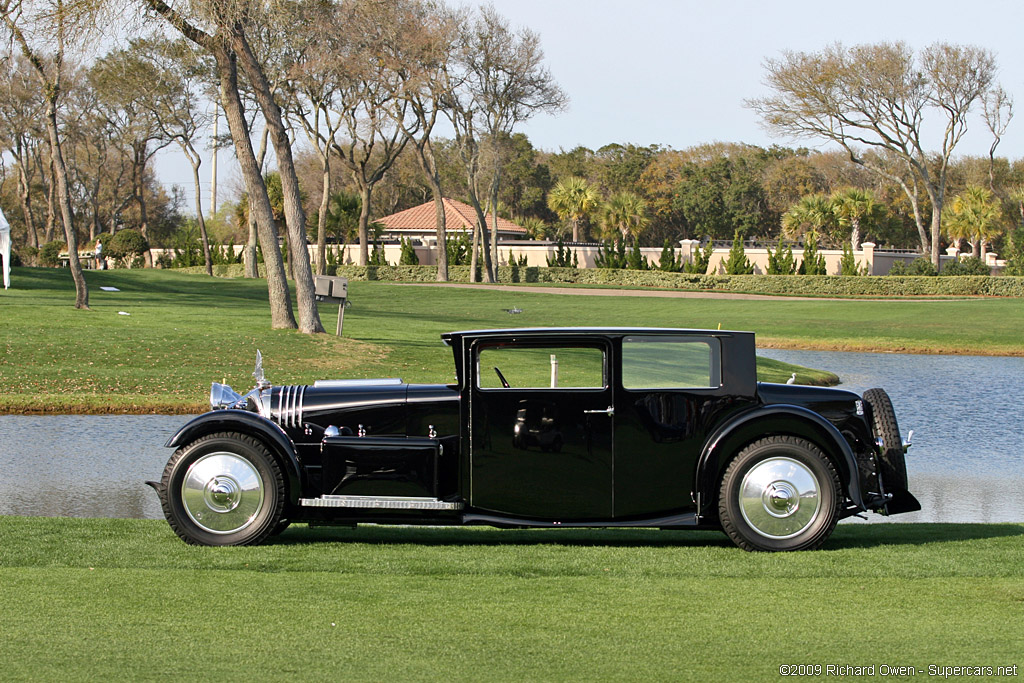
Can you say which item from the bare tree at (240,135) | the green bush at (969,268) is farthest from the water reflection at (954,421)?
the green bush at (969,268)

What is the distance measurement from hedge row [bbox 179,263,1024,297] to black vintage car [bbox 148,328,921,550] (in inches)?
1851

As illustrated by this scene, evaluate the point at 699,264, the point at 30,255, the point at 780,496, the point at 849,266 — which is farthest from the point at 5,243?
the point at 849,266

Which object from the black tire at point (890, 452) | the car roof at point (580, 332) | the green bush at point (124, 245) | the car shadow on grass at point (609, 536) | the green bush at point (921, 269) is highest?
the green bush at point (124, 245)

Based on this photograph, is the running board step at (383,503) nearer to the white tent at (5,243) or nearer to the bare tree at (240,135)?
the bare tree at (240,135)

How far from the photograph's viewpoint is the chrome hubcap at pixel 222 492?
5953 mm

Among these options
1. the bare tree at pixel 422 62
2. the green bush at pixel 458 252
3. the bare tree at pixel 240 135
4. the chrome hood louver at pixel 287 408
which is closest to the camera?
the chrome hood louver at pixel 287 408

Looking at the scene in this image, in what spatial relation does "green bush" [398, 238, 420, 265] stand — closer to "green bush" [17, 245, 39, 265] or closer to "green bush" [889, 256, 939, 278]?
"green bush" [17, 245, 39, 265]

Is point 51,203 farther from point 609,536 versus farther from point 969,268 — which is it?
point 609,536

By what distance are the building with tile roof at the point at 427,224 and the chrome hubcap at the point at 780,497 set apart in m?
63.8

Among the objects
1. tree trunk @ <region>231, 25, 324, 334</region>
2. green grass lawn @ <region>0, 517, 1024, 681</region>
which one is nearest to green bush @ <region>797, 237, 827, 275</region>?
tree trunk @ <region>231, 25, 324, 334</region>

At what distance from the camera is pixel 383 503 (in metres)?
5.96

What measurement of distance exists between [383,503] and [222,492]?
37.4 inches

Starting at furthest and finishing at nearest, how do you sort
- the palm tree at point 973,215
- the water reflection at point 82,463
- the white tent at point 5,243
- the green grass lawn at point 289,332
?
the palm tree at point 973,215 < the white tent at point 5,243 < the green grass lawn at point 289,332 < the water reflection at point 82,463

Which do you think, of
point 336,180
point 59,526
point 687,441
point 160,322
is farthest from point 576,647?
point 336,180
